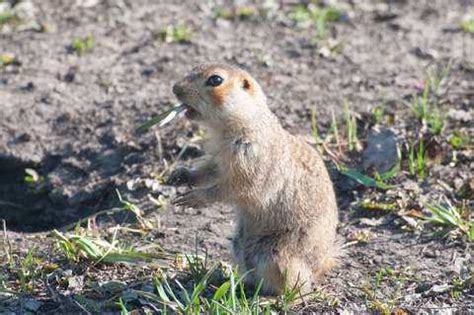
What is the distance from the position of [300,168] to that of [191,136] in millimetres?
1849

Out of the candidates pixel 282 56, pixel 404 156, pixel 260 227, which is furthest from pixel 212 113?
pixel 282 56

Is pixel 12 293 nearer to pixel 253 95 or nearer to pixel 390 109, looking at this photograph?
pixel 253 95

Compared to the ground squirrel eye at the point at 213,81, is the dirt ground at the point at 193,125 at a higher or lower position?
lower

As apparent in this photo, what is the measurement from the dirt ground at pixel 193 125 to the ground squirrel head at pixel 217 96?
31.8 inches

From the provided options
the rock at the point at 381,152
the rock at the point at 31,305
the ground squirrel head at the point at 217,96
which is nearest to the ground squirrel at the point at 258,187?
the ground squirrel head at the point at 217,96

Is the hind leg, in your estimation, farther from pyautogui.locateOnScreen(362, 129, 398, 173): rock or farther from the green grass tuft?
the green grass tuft

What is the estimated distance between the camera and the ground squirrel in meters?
5.59

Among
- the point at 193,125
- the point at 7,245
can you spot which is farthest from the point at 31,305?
the point at 193,125

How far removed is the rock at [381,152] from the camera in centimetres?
697

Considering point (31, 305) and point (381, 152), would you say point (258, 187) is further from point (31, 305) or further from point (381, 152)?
point (381, 152)

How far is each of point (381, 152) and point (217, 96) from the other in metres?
1.89

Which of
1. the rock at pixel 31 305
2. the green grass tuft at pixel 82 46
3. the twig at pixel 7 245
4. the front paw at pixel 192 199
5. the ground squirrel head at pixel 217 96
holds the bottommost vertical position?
the rock at pixel 31 305

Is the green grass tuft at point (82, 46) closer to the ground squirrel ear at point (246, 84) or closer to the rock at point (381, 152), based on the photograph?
the rock at point (381, 152)

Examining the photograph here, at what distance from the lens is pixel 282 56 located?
8562 mm
